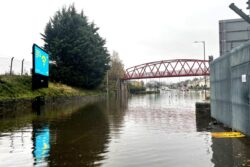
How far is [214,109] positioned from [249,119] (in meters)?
6.42

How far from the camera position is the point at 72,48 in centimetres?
5934

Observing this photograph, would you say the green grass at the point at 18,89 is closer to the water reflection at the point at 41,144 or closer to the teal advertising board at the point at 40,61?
the teal advertising board at the point at 40,61

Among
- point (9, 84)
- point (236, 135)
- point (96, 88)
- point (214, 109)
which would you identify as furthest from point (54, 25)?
point (236, 135)

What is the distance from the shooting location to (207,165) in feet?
26.6

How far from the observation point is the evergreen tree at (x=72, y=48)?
58.5 meters

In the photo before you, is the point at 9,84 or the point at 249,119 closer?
the point at 249,119

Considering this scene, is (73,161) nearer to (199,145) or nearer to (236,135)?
(199,145)

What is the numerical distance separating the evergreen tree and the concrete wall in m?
44.6

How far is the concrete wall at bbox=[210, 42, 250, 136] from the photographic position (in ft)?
36.2

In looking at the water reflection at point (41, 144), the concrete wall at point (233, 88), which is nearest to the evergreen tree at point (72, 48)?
the water reflection at point (41, 144)

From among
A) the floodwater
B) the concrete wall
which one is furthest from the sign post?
the concrete wall

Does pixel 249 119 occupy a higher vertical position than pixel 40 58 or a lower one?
lower

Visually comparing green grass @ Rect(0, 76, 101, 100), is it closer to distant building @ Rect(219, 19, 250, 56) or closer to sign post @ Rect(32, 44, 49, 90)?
sign post @ Rect(32, 44, 49, 90)

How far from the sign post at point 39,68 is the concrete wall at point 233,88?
22148 millimetres
